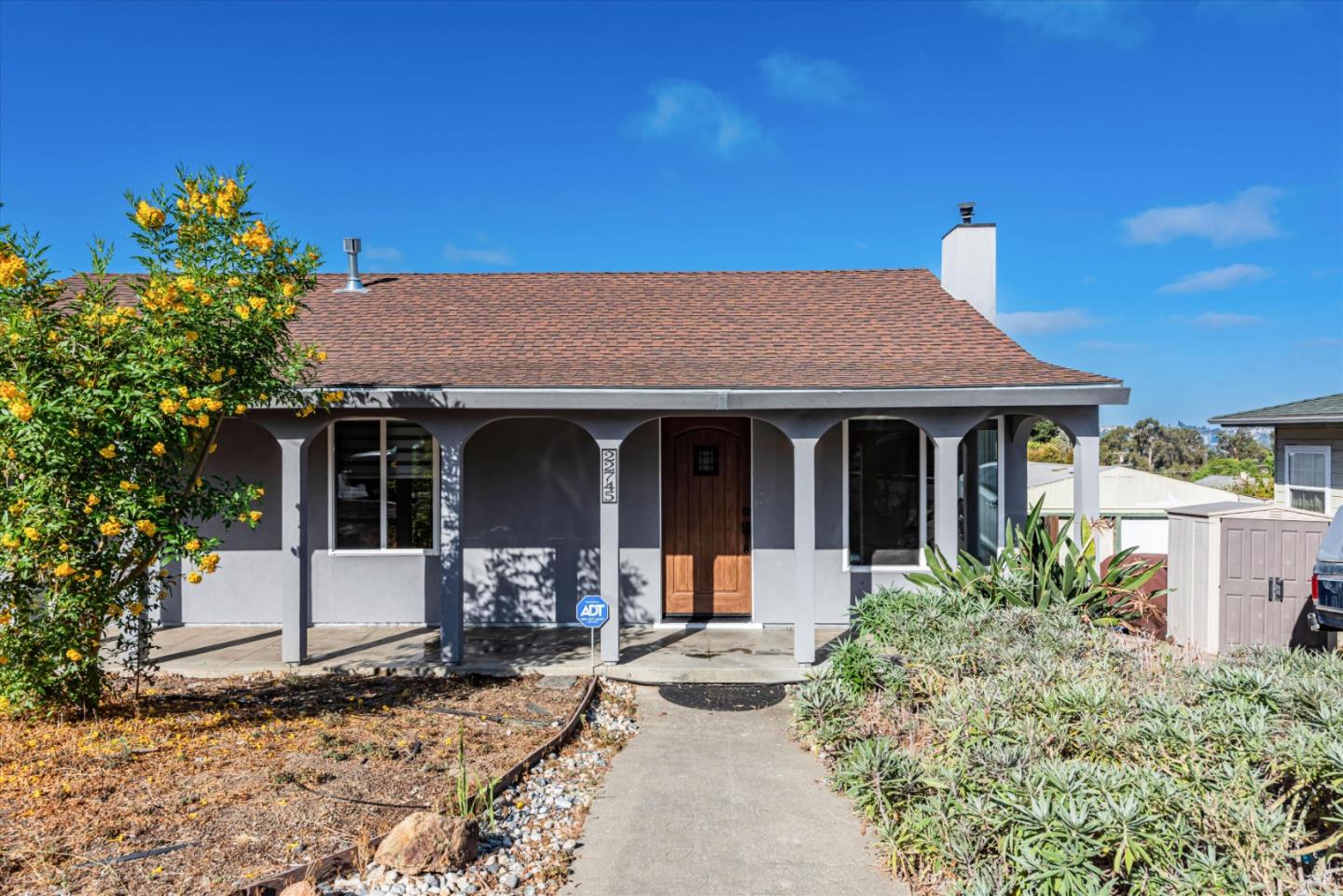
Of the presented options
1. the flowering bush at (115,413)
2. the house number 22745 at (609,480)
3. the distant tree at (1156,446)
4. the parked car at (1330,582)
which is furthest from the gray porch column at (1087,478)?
the distant tree at (1156,446)

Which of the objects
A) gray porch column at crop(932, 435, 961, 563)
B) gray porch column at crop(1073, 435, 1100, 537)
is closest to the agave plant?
gray porch column at crop(1073, 435, 1100, 537)

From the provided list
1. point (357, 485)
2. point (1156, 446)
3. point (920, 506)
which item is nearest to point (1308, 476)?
point (920, 506)

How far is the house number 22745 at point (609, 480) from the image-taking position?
645cm

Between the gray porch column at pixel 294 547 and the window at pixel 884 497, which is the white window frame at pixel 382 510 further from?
the window at pixel 884 497

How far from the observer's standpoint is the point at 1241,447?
5044cm

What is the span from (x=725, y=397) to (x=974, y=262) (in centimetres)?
498

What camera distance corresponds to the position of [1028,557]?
627cm

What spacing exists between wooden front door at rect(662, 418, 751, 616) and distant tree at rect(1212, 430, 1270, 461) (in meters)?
51.3

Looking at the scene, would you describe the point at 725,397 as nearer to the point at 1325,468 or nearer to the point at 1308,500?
the point at 1325,468

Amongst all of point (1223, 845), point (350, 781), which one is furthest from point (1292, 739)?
point (350, 781)

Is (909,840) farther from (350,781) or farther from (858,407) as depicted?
Answer: (858,407)

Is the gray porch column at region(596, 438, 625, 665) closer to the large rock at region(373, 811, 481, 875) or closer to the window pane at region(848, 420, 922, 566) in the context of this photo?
the window pane at region(848, 420, 922, 566)

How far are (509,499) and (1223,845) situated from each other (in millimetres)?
6676

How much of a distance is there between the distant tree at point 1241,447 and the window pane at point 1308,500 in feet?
147
